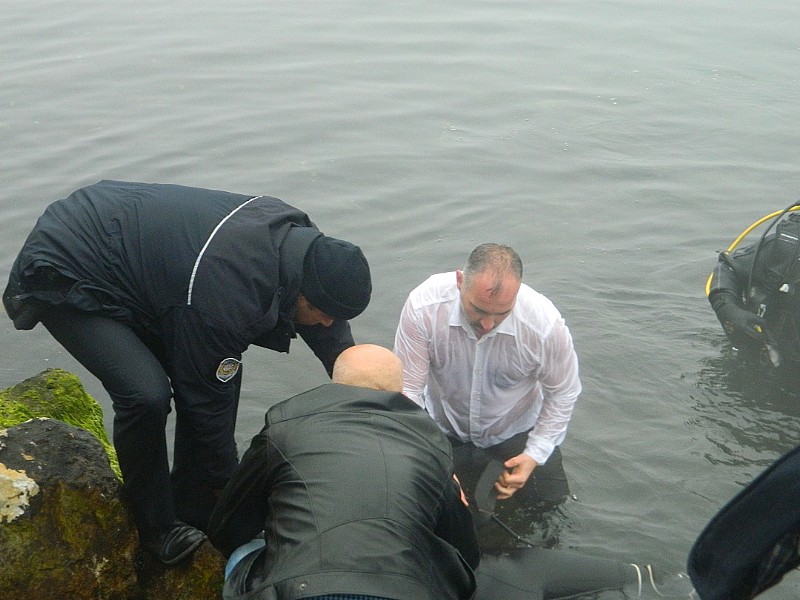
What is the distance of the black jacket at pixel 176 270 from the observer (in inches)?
151

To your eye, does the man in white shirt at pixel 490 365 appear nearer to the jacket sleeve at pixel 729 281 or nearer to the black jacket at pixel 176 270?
the black jacket at pixel 176 270

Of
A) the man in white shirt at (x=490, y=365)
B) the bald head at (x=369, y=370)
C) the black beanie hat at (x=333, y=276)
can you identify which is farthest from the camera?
the man in white shirt at (x=490, y=365)

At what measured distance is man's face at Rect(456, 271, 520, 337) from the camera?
4621 mm

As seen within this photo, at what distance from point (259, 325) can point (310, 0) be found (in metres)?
17.5

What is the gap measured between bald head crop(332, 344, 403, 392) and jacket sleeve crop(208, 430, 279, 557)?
42 centimetres

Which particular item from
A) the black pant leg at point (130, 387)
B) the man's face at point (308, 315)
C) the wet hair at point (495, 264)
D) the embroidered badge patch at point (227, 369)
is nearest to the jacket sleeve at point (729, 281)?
the wet hair at point (495, 264)

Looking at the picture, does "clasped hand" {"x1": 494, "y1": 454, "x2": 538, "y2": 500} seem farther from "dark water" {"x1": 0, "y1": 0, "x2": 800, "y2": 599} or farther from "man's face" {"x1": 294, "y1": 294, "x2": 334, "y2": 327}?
"man's face" {"x1": 294, "y1": 294, "x2": 334, "y2": 327}

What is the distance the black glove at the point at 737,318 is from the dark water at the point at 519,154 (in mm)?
677

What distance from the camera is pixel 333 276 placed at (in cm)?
407

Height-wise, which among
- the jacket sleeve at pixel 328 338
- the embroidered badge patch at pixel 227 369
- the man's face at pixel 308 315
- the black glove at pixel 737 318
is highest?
the man's face at pixel 308 315

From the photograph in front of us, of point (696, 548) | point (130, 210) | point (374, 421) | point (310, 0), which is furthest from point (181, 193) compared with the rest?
point (310, 0)

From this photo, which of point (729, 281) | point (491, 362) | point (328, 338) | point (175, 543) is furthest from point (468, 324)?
point (729, 281)

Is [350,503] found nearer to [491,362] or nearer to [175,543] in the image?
[175,543]

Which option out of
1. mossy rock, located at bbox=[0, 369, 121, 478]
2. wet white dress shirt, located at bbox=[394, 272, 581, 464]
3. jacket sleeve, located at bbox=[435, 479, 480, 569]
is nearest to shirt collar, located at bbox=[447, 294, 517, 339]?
wet white dress shirt, located at bbox=[394, 272, 581, 464]
